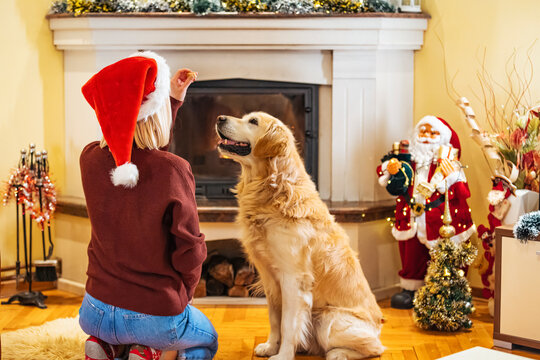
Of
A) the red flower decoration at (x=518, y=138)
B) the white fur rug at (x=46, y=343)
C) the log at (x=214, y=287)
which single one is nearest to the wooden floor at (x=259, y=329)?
the log at (x=214, y=287)

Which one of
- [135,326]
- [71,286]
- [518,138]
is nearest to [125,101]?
[135,326]

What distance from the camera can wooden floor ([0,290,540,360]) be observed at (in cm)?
346

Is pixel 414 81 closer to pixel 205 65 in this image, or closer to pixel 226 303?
pixel 205 65

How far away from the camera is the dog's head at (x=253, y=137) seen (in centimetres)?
310

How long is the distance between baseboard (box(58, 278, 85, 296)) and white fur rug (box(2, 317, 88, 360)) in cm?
78

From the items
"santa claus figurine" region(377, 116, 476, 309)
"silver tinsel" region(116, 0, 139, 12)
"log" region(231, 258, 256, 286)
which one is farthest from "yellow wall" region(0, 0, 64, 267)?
"santa claus figurine" region(377, 116, 476, 309)

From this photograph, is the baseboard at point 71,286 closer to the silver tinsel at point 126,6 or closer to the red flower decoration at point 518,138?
the silver tinsel at point 126,6

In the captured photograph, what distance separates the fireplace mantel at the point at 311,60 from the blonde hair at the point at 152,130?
6.66 feet

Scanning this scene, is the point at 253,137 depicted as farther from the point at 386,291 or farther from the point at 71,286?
the point at 71,286

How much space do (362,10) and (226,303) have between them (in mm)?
2070

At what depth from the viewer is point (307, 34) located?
436cm

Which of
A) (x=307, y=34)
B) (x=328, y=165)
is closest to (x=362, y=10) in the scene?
(x=307, y=34)

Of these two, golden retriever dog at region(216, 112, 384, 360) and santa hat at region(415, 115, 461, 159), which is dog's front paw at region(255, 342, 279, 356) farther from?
santa hat at region(415, 115, 461, 159)

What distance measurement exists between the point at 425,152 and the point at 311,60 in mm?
968
